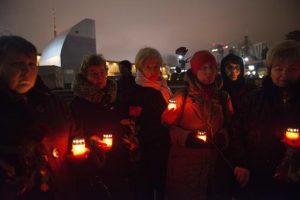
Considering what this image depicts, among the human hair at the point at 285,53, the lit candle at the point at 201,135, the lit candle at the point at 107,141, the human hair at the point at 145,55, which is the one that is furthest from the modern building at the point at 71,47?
the human hair at the point at 285,53

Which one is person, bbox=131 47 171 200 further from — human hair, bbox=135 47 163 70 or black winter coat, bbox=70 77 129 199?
human hair, bbox=135 47 163 70

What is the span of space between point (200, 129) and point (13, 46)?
1815 millimetres

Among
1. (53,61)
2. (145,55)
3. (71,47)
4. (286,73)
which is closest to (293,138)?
(286,73)

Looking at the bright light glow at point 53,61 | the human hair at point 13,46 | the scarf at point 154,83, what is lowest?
the scarf at point 154,83

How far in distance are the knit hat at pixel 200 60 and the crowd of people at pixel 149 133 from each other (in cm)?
1

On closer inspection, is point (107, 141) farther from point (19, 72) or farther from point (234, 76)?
point (234, 76)

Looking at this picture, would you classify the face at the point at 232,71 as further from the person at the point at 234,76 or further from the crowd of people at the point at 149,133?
the crowd of people at the point at 149,133

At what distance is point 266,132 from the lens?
7.67 feet

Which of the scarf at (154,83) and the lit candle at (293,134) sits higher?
the scarf at (154,83)

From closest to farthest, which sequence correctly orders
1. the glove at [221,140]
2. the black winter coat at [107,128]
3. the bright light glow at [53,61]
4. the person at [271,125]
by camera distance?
the person at [271,125]
the glove at [221,140]
the black winter coat at [107,128]
the bright light glow at [53,61]

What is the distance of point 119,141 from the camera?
10.3 ft

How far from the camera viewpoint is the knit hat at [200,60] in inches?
113

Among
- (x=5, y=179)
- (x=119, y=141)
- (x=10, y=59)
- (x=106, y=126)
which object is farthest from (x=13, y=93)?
Answer: (x=119, y=141)

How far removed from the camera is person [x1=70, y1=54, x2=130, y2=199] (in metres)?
2.97
